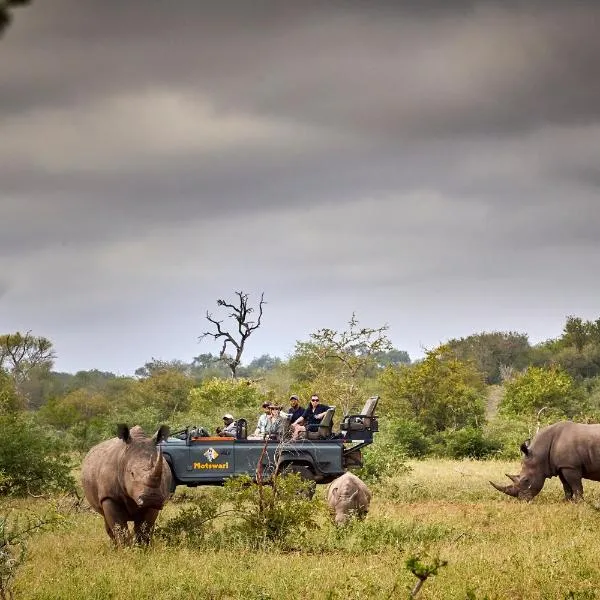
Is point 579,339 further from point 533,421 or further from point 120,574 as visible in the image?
point 120,574

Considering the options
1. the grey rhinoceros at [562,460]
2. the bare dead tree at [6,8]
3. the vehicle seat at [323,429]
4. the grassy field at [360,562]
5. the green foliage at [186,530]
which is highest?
the bare dead tree at [6,8]

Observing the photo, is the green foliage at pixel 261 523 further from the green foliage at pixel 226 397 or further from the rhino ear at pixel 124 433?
the green foliage at pixel 226 397

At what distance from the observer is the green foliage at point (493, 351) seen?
96.9 metres

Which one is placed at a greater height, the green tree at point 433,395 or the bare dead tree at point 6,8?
the bare dead tree at point 6,8

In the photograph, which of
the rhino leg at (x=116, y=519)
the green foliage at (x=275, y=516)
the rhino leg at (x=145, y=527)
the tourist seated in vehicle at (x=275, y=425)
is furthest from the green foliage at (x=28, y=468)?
the green foliage at (x=275, y=516)

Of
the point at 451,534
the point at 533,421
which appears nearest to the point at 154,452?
the point at 451,534

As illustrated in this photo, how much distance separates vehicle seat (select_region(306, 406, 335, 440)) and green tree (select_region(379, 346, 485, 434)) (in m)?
18.5

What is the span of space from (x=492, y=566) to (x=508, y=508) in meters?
6.72

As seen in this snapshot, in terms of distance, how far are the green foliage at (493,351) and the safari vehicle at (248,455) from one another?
254ft

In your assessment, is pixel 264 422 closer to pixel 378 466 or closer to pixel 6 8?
pixel 378 466

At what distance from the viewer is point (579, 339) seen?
286 feet

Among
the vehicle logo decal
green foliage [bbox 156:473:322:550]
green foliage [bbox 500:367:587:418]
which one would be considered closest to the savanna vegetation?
green foliage [bbox 156:473:322:550]

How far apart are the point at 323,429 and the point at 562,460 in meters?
4.51

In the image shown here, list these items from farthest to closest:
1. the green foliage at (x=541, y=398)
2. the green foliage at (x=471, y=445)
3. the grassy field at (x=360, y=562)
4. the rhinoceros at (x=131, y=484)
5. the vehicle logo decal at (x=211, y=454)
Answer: the green foliage at (x=541, y=398) → the green foliage at (x=471, y=445) → the vehicle logo decal at (x=211, y=454) → the rhinoceros at (x=131, y=484) → the grassy field at (x=360, y=562)
